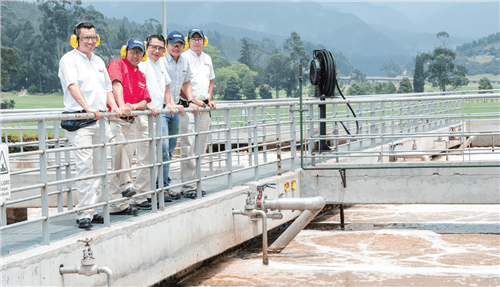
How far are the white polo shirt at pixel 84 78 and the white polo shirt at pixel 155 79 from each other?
974 mm

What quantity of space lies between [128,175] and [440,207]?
35.5 feet

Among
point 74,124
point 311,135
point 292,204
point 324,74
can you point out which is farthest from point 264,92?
point 74,124

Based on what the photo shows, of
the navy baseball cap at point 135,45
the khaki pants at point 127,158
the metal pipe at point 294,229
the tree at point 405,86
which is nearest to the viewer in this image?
the khaki pants at point 127,158

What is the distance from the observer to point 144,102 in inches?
263

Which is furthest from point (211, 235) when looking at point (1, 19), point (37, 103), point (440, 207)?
point (1, 19)

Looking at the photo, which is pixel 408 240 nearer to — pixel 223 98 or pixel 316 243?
pixel 316 243

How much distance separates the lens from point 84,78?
5.89 metres

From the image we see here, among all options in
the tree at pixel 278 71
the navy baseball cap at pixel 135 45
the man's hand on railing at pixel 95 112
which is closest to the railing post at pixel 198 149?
the navy baseball cap at pixel 135 45

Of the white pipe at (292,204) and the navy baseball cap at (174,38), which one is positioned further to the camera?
the white pipe at (292,204)

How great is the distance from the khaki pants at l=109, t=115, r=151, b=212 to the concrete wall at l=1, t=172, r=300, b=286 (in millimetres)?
381

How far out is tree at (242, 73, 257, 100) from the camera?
149375 mm

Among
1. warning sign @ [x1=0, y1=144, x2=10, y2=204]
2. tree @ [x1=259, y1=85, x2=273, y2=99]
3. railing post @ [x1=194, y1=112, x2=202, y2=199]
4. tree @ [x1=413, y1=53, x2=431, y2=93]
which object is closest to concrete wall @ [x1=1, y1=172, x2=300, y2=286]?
railing post @ [x1=194, y1=112, x2=202, y2=199]

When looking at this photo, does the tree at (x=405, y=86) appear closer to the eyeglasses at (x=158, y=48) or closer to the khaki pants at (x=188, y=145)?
the khaki pants at (x=188, y=145)

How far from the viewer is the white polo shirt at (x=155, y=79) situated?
23.3 ft
